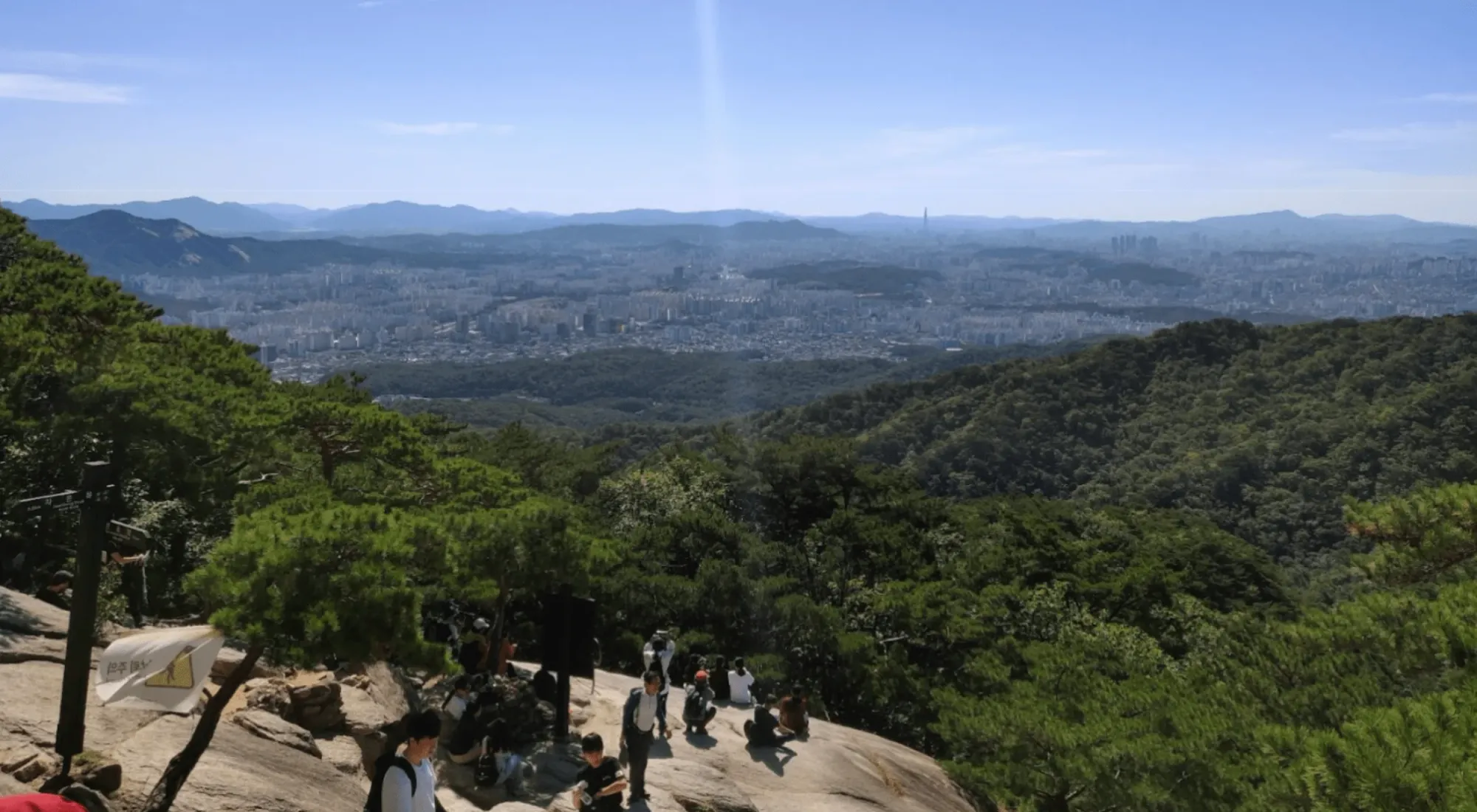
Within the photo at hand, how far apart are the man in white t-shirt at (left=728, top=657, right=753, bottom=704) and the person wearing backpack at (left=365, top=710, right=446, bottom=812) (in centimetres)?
614

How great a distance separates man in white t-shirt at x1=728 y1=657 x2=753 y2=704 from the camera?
33.5 feet

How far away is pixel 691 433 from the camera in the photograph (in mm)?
58219

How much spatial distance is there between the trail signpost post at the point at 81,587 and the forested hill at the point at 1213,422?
35.8 m

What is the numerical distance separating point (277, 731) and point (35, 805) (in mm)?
3670

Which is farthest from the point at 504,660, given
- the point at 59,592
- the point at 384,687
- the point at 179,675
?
the point at 179,675

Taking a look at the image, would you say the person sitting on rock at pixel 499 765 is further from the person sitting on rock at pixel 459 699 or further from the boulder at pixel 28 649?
the boulder at pixel 28 649

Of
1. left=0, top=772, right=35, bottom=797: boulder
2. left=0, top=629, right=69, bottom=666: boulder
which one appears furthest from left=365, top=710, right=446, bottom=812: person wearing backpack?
left=0, top=629, right=69, bottom=666: boulder

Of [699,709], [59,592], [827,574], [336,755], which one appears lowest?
Answer: [827,574]

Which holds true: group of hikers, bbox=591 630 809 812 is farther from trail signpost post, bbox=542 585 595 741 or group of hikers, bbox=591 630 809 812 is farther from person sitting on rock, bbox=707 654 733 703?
trail signpost post, bbox=542 585 595 741

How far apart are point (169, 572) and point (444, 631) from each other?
10.0ft

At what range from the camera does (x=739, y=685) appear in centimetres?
1020

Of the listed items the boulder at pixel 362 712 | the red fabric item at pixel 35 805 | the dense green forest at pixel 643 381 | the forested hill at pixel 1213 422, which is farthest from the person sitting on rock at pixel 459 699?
the dense green forest at pixel 643 381

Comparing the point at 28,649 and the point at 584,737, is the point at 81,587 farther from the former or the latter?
the point at 584,737

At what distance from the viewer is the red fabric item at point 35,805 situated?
282 centimetres
